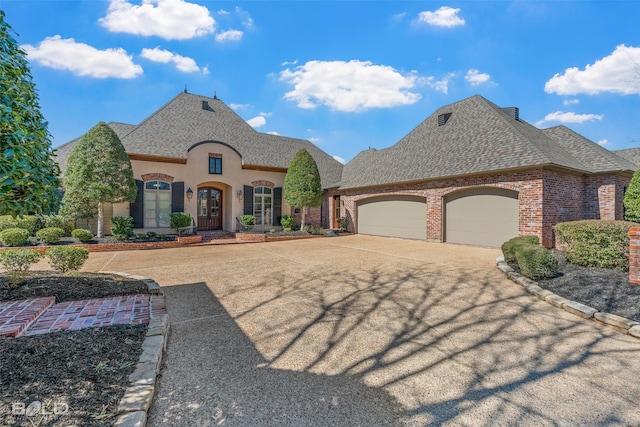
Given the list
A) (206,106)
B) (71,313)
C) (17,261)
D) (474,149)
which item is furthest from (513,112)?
(17,261)

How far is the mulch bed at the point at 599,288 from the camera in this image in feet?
14.1

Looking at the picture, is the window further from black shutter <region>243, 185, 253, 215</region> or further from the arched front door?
black shutter <region>243, 185, 253, 215</region>

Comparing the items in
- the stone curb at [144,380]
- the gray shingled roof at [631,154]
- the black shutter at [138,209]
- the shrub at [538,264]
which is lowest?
the stone curb at [144,380]

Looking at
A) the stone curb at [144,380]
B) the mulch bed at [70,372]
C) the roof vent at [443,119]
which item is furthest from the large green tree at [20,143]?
the roof vent at [443,119]

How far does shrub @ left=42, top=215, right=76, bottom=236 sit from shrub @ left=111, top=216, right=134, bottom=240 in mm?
1613

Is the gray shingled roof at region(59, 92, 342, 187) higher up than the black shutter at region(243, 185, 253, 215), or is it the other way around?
the gray shingled roof at region(59, 92, 342, 187)

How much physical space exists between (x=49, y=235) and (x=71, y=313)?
348 inches

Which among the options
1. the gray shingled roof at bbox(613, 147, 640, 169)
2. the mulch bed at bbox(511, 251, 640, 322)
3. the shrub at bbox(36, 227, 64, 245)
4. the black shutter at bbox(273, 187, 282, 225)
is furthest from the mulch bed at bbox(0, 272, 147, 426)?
the gray shingled roof at bbox(613, 147, 640, 169)

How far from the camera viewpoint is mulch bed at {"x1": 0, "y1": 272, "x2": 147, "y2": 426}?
6.37ft

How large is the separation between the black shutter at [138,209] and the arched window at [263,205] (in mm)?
5253

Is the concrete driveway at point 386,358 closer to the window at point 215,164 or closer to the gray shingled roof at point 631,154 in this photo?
the window at point 215,164

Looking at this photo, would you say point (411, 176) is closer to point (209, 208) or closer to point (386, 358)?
point (209, 208)

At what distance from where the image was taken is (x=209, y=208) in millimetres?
15828

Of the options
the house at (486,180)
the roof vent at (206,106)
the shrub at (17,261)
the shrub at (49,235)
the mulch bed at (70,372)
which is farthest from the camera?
the roof vent at (206,106)
